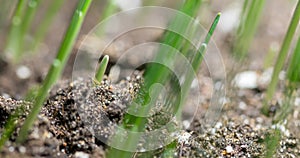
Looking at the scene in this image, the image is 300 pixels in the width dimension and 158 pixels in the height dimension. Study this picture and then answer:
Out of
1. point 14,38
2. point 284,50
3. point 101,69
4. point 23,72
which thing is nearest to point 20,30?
point 14,38

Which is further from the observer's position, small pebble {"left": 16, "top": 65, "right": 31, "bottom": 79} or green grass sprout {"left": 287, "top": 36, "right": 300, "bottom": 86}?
small pebble {"left": 16, "top": 65, "right": 31, "bottom": 79}

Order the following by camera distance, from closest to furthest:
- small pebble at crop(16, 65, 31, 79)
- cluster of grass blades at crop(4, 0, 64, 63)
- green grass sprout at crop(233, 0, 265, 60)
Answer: green grass sprout at crop(233, 0, 265, 60)
cluster of grass blades at crop(4, 0, 64, 63)
small pebble at crop(16, 65, 31, 79)

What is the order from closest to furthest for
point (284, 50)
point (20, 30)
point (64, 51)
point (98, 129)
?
1. point (64, 51)
2. point (98, 129)
3. point (284, 50)
4. point (20, 30)

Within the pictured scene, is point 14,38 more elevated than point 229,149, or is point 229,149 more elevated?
point 14,38

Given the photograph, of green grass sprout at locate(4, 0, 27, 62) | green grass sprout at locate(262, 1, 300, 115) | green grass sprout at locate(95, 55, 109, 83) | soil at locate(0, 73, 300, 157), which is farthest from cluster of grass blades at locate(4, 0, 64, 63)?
green grass sprout at locate(262, 1, 300, 115)

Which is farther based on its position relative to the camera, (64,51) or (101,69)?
(101,69)

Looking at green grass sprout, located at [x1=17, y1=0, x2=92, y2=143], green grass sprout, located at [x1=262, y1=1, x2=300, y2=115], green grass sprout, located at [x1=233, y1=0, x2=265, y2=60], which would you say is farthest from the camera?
green grass sprout, located at [x1=233, y1=0, x2=265, y2=60]

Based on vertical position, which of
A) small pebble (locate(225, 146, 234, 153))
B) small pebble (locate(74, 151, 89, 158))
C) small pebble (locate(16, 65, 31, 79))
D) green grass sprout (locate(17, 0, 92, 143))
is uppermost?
small pebble (locate(16, 65, 31, 79))

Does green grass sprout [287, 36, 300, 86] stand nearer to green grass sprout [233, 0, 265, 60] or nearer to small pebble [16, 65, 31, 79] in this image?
green grass sprout [233, 0, 265, 60]

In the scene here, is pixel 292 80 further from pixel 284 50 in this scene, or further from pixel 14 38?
pixel 14 38

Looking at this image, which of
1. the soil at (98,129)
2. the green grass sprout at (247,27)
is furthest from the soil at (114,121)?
the green grass sprout at (247,27)

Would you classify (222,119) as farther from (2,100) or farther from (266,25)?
(266,25)
